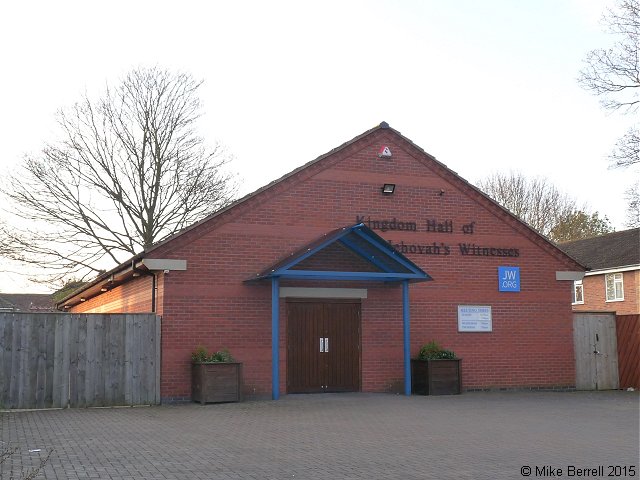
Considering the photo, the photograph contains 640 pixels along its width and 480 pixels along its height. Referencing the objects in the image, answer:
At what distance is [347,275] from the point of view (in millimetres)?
17328

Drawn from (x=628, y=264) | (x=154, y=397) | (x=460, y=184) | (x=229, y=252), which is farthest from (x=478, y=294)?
(x=628, y=264)

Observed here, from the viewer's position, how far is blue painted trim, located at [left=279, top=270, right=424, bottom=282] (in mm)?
16844

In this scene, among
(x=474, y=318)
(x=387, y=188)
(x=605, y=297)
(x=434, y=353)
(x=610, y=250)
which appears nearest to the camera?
(x=434, y=353)

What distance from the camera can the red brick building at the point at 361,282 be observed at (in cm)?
1747

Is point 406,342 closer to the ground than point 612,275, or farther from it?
closer to the ground

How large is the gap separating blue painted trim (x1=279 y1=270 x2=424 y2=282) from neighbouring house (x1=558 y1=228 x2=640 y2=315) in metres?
17.7

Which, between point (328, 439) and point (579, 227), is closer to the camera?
point (328, 439)

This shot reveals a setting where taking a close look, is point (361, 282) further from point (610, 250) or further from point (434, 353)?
point (610, 250)

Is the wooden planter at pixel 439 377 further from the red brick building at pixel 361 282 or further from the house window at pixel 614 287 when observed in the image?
the house window at pixel 614 287

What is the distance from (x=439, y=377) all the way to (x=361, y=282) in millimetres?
→ 3067

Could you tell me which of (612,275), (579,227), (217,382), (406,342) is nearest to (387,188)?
(406,342)

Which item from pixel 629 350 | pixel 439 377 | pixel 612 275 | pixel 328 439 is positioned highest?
pixel 612 275

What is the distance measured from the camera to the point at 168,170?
3434 cm

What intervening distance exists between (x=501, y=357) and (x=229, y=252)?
8.14m
